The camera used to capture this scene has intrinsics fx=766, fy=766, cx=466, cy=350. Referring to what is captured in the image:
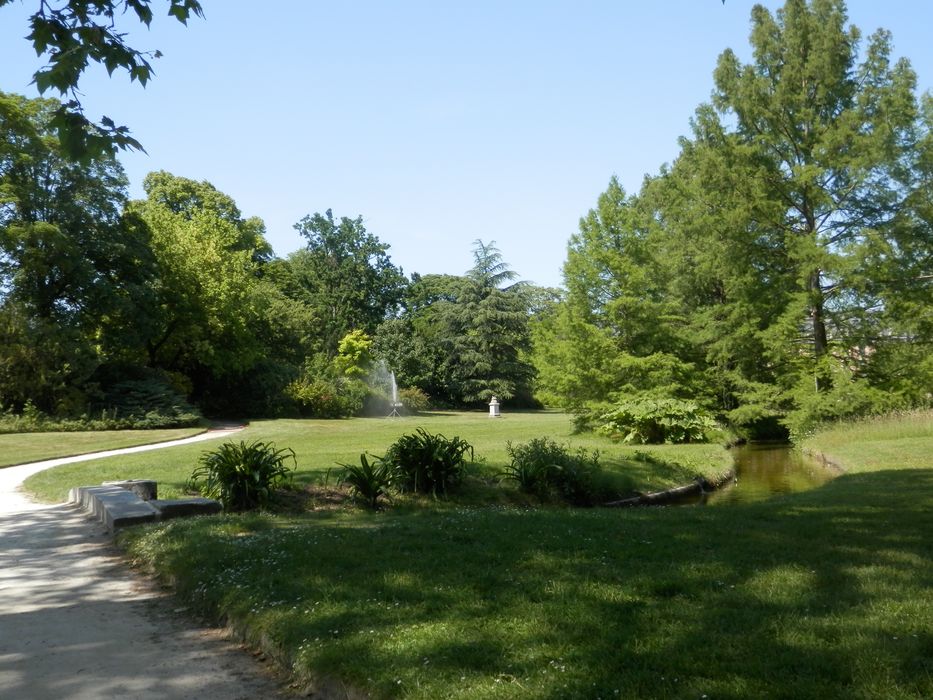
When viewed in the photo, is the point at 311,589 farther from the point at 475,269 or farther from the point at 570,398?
the point at 475,269

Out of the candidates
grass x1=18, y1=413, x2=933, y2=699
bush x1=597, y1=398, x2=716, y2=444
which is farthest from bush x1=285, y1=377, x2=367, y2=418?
grass x1=18, y1=413, x2=933, y2=699

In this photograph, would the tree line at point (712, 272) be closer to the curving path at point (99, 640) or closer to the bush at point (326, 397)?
the bush at point (326, 397)

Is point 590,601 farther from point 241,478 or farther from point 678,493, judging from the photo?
point 678,493

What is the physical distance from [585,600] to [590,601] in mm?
39

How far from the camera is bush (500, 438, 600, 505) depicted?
1378 centimetres

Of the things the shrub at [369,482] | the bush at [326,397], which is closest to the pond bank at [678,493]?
the shrub at [369,482]

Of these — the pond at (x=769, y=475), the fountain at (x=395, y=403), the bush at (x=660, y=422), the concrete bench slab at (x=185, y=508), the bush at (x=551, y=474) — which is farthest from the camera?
the fountain at (x=395, y=403)

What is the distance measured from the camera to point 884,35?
84.1 ft

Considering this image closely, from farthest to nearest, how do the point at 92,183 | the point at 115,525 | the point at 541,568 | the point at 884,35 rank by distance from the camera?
the point at 92,183
the point at 884,35
the point at 115,525
the point at 541,568

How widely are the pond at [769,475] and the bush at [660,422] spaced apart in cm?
144

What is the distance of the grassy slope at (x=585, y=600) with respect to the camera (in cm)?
366

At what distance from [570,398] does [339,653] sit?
22.7m

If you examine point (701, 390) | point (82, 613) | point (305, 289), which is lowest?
point (82, 613)

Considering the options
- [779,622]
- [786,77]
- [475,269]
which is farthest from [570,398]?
[475,269]
